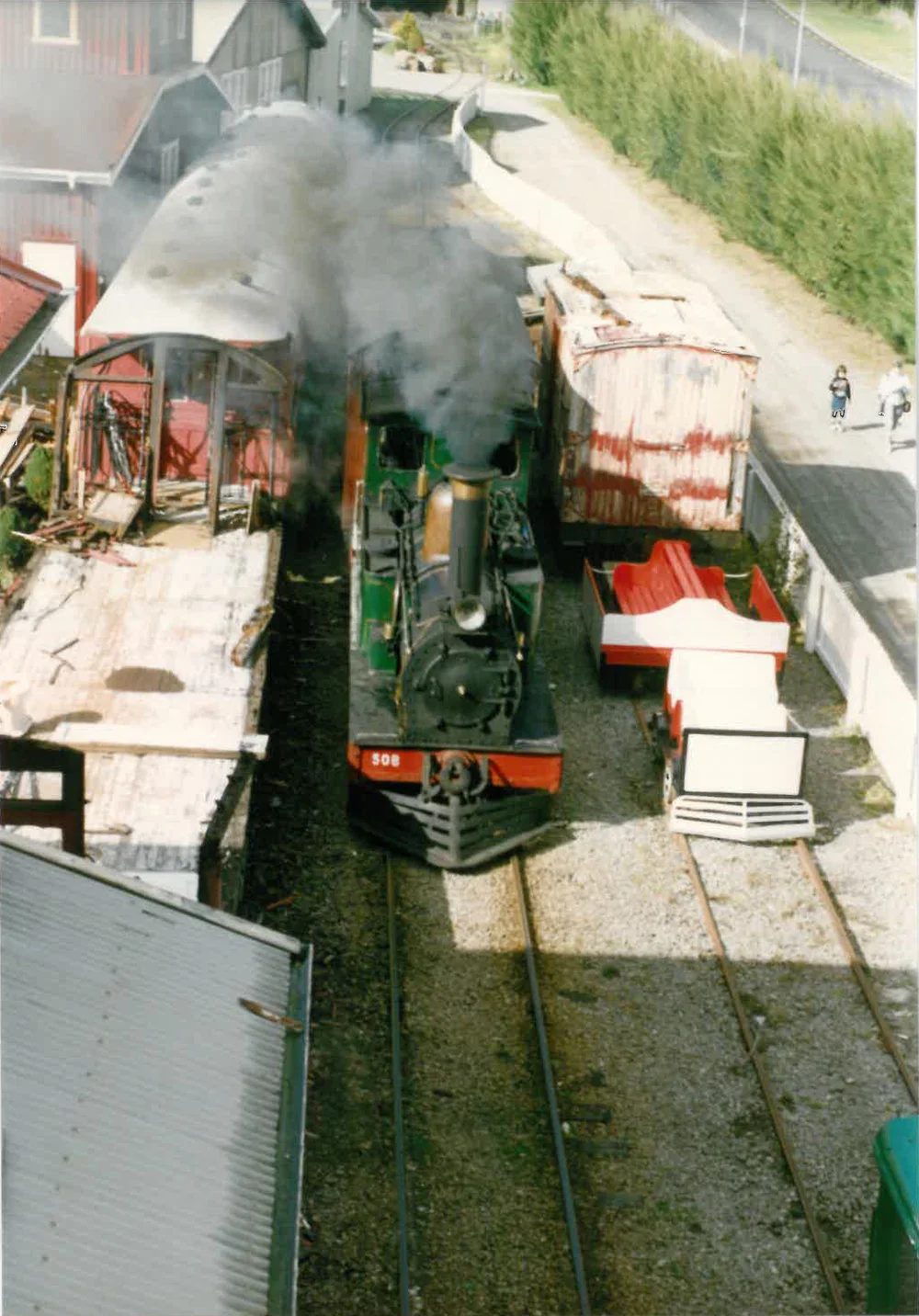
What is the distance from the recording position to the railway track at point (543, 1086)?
323 inches

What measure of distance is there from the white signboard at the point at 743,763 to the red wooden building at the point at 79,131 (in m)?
13.5

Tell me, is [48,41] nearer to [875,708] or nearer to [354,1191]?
[875,708]

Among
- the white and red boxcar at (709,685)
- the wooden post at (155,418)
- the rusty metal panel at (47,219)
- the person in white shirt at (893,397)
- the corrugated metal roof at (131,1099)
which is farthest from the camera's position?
the person in white shirt at (893,397)

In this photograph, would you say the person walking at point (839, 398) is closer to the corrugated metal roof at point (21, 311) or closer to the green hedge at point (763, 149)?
the green hedge at point (763, 149)

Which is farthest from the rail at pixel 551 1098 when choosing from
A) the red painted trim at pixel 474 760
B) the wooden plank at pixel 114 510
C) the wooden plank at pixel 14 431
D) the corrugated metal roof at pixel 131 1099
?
the wooden plank at pixel 14 431

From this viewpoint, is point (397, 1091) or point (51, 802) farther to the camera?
point (397, 1091)

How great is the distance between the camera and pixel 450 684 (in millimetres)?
11672

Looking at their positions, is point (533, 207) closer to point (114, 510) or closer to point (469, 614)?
point (114, 510)

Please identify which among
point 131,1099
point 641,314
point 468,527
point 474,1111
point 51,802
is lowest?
point 474,1111

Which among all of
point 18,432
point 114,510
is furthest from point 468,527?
point 18,432

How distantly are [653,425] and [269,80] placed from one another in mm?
19930

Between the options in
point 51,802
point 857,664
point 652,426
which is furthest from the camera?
point 652,426

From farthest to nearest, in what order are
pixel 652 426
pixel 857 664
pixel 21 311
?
pixel 652 426, pixel 857 664, pixel 21 311

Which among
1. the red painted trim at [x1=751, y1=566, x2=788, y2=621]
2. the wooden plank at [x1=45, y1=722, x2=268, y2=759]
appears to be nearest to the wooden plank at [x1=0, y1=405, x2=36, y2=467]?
the wooden plank at [x1=45, y1=722, x2=268, y2=759]
